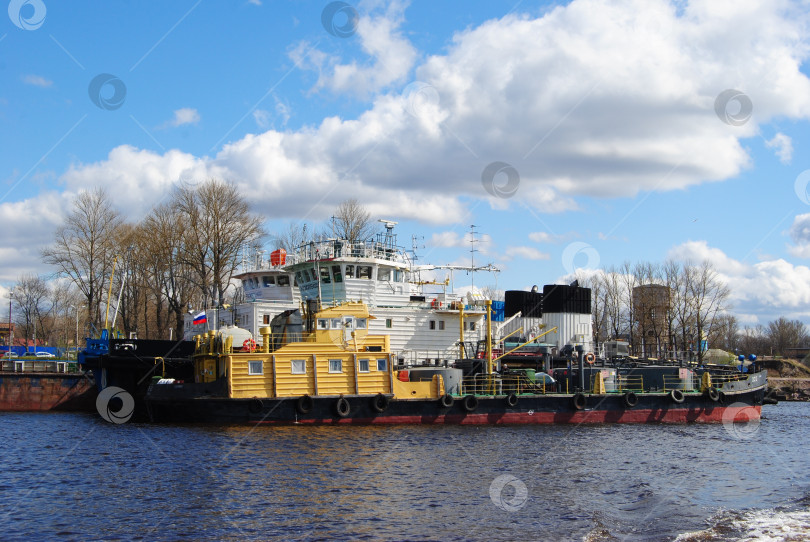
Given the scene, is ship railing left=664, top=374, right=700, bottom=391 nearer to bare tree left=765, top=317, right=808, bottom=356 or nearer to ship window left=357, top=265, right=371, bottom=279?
ship window left=357, top=265, right=371, bottom=279

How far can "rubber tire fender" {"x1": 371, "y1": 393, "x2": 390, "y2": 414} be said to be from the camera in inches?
1144

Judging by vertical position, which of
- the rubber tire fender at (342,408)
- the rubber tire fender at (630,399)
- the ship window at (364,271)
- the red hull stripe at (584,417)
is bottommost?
the red hull stripe at (584,417)

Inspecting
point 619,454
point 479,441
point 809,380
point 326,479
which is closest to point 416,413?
point 479,441

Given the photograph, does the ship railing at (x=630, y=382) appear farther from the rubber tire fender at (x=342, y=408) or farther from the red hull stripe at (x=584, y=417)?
the rubber tire fender at (x=342, y=408)

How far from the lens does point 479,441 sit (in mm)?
25844

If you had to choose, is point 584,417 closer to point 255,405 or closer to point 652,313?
point 255,405

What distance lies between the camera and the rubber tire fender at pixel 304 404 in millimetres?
28328

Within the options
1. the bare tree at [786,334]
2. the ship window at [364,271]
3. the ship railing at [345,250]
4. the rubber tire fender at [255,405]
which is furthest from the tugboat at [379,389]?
the bare tree at [786,334]

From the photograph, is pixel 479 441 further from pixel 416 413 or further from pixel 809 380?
pixel 809 380

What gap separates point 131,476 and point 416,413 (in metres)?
13.1

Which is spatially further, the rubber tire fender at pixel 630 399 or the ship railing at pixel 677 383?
the ship railing at pixel 677 383

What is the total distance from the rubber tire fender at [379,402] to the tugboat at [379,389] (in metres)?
0.04

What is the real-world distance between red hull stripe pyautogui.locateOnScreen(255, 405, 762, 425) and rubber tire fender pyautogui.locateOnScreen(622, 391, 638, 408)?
324mm

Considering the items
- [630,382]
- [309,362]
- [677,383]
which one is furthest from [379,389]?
[677,383]
